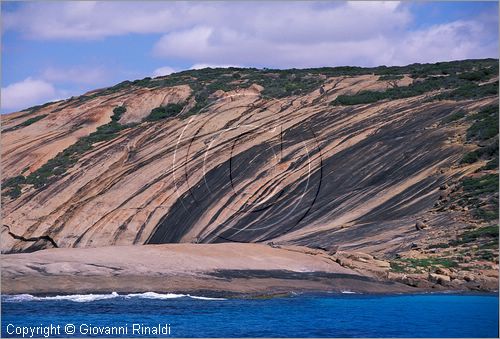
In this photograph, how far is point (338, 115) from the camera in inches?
2169

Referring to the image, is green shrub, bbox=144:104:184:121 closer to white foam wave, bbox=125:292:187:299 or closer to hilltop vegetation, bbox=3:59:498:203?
hilltop vegetation, bbox=3:59:498:203

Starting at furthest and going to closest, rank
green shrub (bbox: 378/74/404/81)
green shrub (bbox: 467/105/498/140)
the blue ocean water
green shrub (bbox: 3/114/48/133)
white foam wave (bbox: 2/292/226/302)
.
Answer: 1. green shrub (bbox: 3/114/48/133)
2. green shrub (bbox: 378/74/404/81)
3. green shrub (bbox: 467/105/498/140)
4. white foam wave (bbox: 2/292/226/302)
5. the blue ocean water

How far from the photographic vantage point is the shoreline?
35625 millimetres

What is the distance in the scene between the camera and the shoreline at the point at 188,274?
35.6 metres

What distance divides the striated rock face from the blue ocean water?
7.65m

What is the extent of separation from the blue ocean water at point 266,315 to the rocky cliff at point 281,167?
5291mm

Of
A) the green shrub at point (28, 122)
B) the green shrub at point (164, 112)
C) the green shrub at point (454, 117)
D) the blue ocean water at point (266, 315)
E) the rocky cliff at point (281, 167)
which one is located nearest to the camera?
the blue ocean water at point (266, 315)

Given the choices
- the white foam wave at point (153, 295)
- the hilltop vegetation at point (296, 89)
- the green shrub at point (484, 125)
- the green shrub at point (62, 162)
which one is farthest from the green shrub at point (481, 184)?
the green shrub at point (62, 162)

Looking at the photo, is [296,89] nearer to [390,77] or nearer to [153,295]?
[390,77]

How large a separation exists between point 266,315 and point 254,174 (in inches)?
779

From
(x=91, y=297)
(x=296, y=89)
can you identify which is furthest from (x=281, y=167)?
(x=91, y=297)

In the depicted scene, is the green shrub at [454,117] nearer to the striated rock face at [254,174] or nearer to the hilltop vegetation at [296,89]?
the hilltop vegetation at [296,89]

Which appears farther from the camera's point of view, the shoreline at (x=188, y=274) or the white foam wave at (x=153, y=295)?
the shoreline at (x=188, y=274)

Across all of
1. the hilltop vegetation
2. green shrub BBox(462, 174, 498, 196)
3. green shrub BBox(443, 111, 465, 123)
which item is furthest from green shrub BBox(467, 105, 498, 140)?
green shrub BBox(462, 174, 498, 196)
